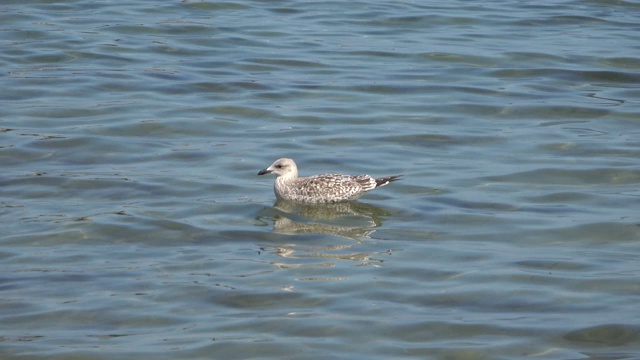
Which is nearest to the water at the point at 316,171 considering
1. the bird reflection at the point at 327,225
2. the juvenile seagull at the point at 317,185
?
the bird reflection at the point at 327,225

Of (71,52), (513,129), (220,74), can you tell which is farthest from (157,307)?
(71,52)

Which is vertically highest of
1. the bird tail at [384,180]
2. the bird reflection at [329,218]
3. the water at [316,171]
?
the bird tail at [384,180]

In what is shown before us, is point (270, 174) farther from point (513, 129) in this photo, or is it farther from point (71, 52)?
point (71, 52)

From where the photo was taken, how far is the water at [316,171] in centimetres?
980

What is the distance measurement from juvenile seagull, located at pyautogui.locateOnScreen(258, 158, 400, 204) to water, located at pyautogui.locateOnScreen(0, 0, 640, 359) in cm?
17

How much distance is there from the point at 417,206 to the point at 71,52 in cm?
853

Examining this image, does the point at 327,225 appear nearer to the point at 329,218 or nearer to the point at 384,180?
the point at 329,218

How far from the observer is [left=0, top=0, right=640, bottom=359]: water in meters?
9.80

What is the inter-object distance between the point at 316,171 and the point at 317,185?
1429 millimetres

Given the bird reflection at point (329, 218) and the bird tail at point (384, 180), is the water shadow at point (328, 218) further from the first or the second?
the bird tail at point (384, 180)

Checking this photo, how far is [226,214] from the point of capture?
41.6 feet

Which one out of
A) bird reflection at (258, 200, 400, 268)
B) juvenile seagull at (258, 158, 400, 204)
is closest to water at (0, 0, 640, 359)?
bird reflection at (258, 200, 400, 268)

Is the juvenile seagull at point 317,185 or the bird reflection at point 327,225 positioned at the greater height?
the juvenile seagull at point 317,185

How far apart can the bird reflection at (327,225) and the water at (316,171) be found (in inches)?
1.3
